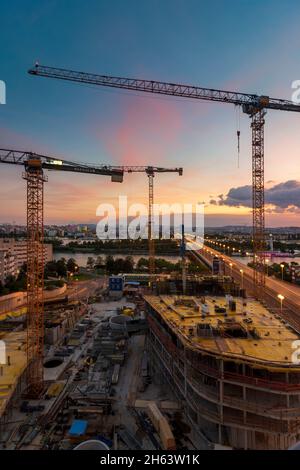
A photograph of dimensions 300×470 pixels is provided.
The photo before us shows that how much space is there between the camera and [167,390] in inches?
316

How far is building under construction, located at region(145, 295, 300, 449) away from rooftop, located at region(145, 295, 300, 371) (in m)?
0.02

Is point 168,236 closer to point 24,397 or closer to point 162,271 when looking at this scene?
point 162,271

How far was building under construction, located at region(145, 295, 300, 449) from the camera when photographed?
5398mm

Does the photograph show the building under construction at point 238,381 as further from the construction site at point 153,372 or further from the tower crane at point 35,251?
the tower crane at point 35,251

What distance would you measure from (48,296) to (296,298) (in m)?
14.2

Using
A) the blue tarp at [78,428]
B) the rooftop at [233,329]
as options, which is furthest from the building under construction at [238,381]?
the blue tarp at [78,428]

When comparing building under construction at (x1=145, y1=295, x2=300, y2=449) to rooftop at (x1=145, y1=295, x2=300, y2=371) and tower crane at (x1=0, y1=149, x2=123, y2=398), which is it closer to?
Answer: rooftop at (x1=145, y1=295, x2=300, y2=371)

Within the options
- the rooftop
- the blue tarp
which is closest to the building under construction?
the rooftop

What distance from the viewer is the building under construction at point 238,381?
5398 mm

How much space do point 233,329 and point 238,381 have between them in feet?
5.14

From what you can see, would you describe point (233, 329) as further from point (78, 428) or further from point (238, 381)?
point (78, 428)

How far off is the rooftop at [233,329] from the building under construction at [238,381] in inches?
0.7

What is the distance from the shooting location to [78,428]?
20.3 ft
